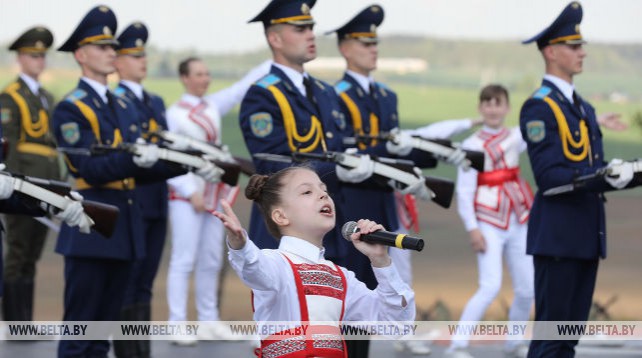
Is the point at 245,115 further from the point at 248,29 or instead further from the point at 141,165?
the point at 248,29

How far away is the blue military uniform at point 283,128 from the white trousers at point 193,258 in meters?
2.60

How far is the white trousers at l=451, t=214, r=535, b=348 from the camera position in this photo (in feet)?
31.3

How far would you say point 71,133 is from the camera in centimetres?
815

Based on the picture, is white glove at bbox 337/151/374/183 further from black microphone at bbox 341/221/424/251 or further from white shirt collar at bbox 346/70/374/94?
black microphone at bbox 341/221/424/251

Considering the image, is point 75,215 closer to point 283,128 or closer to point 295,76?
point 283,128

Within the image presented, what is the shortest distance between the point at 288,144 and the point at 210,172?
81cm

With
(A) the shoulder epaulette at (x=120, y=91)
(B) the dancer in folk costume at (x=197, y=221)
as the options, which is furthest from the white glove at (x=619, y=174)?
(B) the dancer in folk costume at (x=197, y=221)

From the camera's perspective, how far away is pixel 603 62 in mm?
17328

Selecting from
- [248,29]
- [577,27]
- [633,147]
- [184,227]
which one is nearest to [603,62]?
[633,147]

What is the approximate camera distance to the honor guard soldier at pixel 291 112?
25.3 feet

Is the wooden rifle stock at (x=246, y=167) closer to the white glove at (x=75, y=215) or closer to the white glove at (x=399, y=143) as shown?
the white glove at (x=399, y=143)

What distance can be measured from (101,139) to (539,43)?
2.31m

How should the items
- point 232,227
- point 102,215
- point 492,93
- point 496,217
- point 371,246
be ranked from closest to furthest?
point 232,227 → point 371,246 → point 102,215 → point 496,217 → point 492,93

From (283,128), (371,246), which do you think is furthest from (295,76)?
(371,246)
